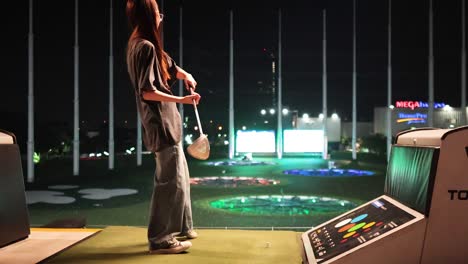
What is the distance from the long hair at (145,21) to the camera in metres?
2.75

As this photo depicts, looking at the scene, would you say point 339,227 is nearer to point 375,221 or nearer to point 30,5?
point 375,221

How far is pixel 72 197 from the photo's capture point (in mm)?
8766

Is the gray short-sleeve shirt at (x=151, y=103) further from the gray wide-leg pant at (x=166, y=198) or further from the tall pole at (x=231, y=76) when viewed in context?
the tall pole at (x=231, y=76)

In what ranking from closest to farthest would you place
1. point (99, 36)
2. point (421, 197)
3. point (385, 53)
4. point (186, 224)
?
point (421, 197)
point (186, 224)
point (99, 36)
point (385, 53)

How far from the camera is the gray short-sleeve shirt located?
265 centimetres

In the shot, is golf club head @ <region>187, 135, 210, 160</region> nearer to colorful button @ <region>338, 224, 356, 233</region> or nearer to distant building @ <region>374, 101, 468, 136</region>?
colorful button @ <region>338, 224, 356, 233</region>

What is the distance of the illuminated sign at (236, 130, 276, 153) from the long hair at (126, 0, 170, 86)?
18.7 metres

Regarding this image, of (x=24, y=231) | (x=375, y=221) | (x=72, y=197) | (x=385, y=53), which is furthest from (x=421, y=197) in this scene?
(x=385, y=53)

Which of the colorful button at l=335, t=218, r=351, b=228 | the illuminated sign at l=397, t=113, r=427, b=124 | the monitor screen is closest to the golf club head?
the colorful button at l=335, t=218, r=351, b=228

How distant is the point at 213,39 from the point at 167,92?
1772cm

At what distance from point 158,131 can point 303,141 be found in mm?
19483

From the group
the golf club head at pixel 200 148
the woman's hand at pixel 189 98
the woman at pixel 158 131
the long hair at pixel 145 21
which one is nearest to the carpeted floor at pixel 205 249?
the woman at pixel 158 131

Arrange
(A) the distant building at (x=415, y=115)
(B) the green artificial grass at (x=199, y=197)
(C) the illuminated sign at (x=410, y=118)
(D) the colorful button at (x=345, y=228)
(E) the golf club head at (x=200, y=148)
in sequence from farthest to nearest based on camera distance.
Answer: (C) the illuminated sign at (x=410, y=118), (A) the distant building at (x=415, y=115), (B) the green artificial grass at (x=199, y=197), (E) the golf club head at (x=200, y=148), (D) the colorful button at (x=345, y=228)

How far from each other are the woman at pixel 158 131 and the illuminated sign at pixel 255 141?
1878cm
